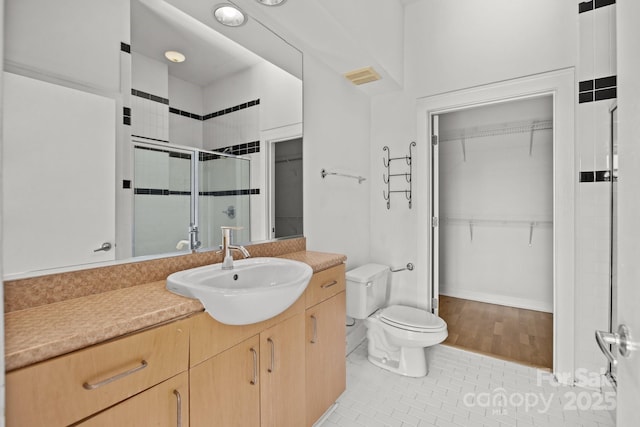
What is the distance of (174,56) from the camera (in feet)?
4.70

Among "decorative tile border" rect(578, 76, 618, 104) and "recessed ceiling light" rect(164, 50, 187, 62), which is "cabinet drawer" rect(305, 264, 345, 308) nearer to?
"recessed ceiling light" rect(164, 50, 187, 62)

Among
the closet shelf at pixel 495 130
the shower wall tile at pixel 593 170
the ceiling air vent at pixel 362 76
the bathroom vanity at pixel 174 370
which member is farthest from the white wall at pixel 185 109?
the closet shelf at pixel 495 130

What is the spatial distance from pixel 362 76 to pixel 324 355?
79.8 inches

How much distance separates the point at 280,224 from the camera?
1.96 meters

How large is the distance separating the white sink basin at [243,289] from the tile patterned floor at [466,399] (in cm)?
98

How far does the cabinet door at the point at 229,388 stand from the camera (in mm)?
996

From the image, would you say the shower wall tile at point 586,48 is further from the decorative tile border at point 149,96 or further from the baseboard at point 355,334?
the decorative tile border at point 149,96

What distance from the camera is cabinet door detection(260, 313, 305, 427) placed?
49.3 inches

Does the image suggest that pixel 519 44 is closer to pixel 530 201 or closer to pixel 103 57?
pixel 530 201

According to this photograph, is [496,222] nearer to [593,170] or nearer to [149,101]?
[593,170]

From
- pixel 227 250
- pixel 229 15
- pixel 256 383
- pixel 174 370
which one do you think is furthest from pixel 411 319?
pixel 229 15

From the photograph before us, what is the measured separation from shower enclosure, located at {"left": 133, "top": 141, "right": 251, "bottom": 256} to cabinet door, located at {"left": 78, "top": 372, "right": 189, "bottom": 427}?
0.56 m

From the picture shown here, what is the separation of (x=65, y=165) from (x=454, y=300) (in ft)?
12.8

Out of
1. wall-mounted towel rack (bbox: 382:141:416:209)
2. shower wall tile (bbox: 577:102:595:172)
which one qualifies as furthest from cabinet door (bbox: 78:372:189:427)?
shower wall tile (bbox: 577:102:595:172)
